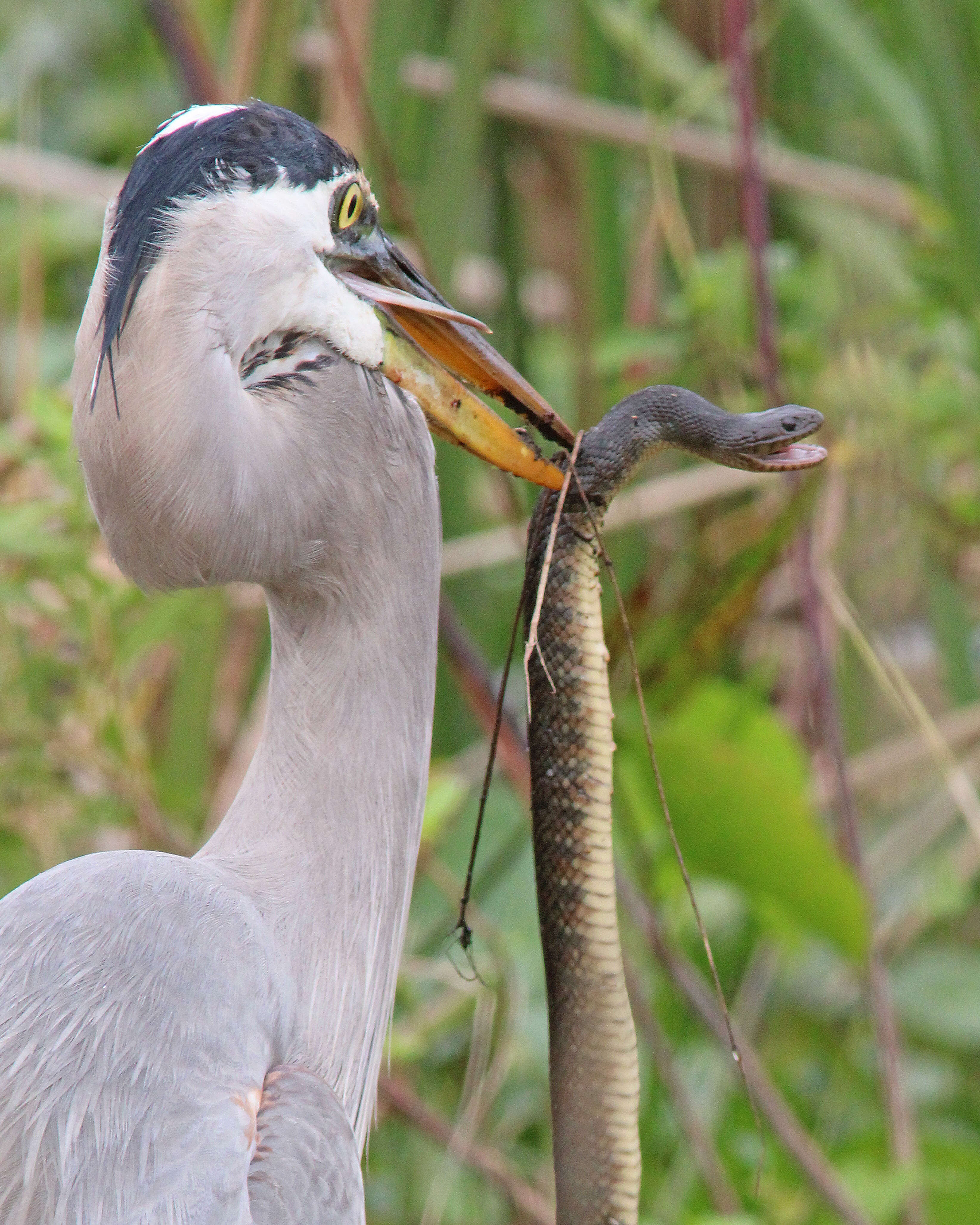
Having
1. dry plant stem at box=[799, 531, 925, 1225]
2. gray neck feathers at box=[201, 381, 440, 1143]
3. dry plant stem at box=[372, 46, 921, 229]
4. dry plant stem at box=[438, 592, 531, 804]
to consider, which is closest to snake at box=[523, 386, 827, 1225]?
gray neck feathers at box=[201, 381, 440, 1143]

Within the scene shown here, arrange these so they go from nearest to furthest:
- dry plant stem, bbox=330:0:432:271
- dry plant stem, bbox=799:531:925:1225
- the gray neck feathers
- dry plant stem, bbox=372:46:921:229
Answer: the gray neck feathers
dry plant stem, bbox=330:0:432:271
dry plant stem, bbox=799:531:925:1225
dry plant stem, bbox=372:46:921:229

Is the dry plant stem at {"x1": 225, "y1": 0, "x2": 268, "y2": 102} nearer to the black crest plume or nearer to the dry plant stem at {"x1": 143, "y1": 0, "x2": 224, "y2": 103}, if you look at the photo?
the dry plant stem at {"x1": 143, "y1": 0, "x2": 224, "y2": 103}

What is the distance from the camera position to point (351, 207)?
95cm

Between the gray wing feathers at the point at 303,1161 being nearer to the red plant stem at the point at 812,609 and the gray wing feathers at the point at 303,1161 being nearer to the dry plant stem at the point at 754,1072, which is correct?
the dry plant stem at the point at 754,1072

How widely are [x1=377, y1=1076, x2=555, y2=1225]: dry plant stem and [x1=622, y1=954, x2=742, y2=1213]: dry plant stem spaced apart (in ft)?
0.66

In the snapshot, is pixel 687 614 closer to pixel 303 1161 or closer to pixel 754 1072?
pixel 754 1072

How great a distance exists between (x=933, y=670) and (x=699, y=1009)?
1.18m

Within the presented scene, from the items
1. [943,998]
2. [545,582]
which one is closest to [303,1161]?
[545,582]

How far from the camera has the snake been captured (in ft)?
2.99

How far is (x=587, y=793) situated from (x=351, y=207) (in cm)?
40

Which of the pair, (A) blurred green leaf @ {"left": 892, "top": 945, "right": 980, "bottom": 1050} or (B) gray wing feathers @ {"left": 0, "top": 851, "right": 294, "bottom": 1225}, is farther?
(A) blurred green leaf @ {"left": 892, "top": 945, "right": 980, "bottom": 1050}

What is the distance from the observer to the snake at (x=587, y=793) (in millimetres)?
912

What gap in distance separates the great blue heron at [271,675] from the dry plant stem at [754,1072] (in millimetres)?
750

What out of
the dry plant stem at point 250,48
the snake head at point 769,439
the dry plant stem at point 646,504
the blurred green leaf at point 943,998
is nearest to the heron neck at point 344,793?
the snake head at point 769,439
